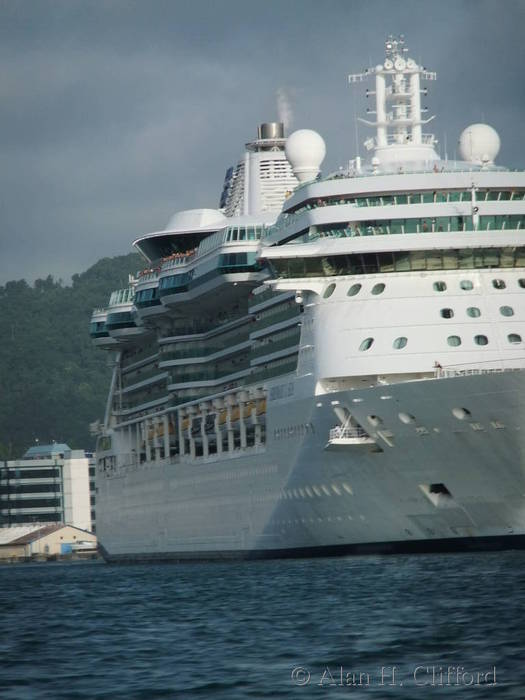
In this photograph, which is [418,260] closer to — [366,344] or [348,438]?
[366,344]

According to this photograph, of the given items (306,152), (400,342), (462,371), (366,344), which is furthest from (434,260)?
(306,152)

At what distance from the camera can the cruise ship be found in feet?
152

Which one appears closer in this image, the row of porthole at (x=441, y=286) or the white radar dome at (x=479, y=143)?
the row of porthole at (x=441, y=286)

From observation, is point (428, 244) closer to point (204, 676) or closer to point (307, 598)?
point (307, 598)

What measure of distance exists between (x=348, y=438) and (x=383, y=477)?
1.47m

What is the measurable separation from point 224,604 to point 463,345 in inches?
513

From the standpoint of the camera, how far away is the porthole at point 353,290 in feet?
166

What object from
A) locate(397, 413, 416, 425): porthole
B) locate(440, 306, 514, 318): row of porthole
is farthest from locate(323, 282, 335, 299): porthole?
locate(397, 413, 416, 425): porthole

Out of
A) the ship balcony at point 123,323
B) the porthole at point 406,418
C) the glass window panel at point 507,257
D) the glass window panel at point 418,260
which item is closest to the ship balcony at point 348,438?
the porthole at point 406,418

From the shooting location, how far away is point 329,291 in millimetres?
51500

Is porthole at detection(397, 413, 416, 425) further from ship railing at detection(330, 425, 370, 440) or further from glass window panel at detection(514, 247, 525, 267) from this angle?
glass window panel at detection(514, 247, 525, 267)

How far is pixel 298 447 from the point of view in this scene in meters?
52.9

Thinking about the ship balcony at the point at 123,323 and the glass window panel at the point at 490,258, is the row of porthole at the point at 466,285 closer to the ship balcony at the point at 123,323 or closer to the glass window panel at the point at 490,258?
the glass window panel at the point at 490,258

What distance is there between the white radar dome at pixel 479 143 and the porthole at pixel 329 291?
7683mm
